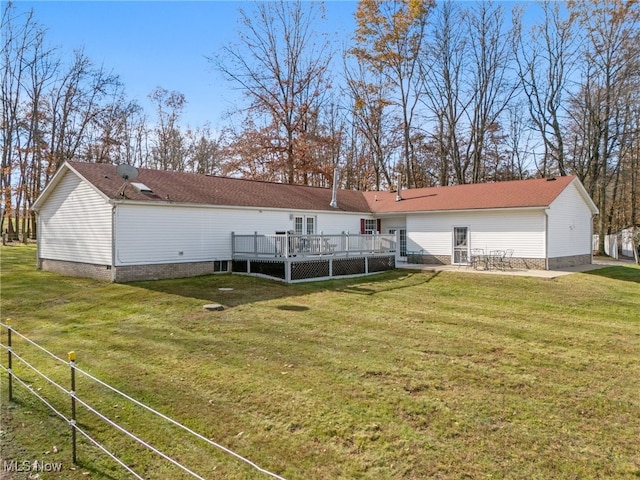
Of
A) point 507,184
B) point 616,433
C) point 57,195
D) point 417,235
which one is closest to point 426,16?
point 507,184

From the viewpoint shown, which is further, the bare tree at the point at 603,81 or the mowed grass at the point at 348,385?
the bare tree at the point at 603,81

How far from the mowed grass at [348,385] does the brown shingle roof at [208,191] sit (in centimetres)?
469

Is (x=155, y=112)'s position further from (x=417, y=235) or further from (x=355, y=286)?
(x=355, y=286)

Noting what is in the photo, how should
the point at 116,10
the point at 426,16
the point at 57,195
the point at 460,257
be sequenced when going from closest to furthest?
1. the point at 116,10
2. the point at 57,195
3. the point at 460,257
4. the point at 426,16

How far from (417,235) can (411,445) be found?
17542 mm

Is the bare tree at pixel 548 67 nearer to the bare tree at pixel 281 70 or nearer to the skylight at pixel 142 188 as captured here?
the bare tree at pixel 281 70

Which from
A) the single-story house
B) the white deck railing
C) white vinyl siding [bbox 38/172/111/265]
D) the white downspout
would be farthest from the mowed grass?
the white downspout

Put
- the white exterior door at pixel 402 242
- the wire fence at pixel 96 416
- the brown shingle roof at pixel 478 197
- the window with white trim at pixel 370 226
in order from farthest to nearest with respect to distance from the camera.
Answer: the window with white trim at pixel 370 226
the white exterior door at pixel 402 242
the brown shingle roof at pixel 478 197
the wire fence at pixel 96 416

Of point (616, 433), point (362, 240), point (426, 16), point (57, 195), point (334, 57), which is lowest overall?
point (616, 433)

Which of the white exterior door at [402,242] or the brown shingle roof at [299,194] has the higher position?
the brown shingle roof at [299,194]

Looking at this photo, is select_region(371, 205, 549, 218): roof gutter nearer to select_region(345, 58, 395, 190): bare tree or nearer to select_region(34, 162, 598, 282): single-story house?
select_region(34, 162, 598, 282): single-story house

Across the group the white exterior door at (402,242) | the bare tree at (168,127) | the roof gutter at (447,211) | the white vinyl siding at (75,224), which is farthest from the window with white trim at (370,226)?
the bare tree at (168,127)

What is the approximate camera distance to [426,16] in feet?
95.5

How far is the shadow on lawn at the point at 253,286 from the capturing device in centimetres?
1167
